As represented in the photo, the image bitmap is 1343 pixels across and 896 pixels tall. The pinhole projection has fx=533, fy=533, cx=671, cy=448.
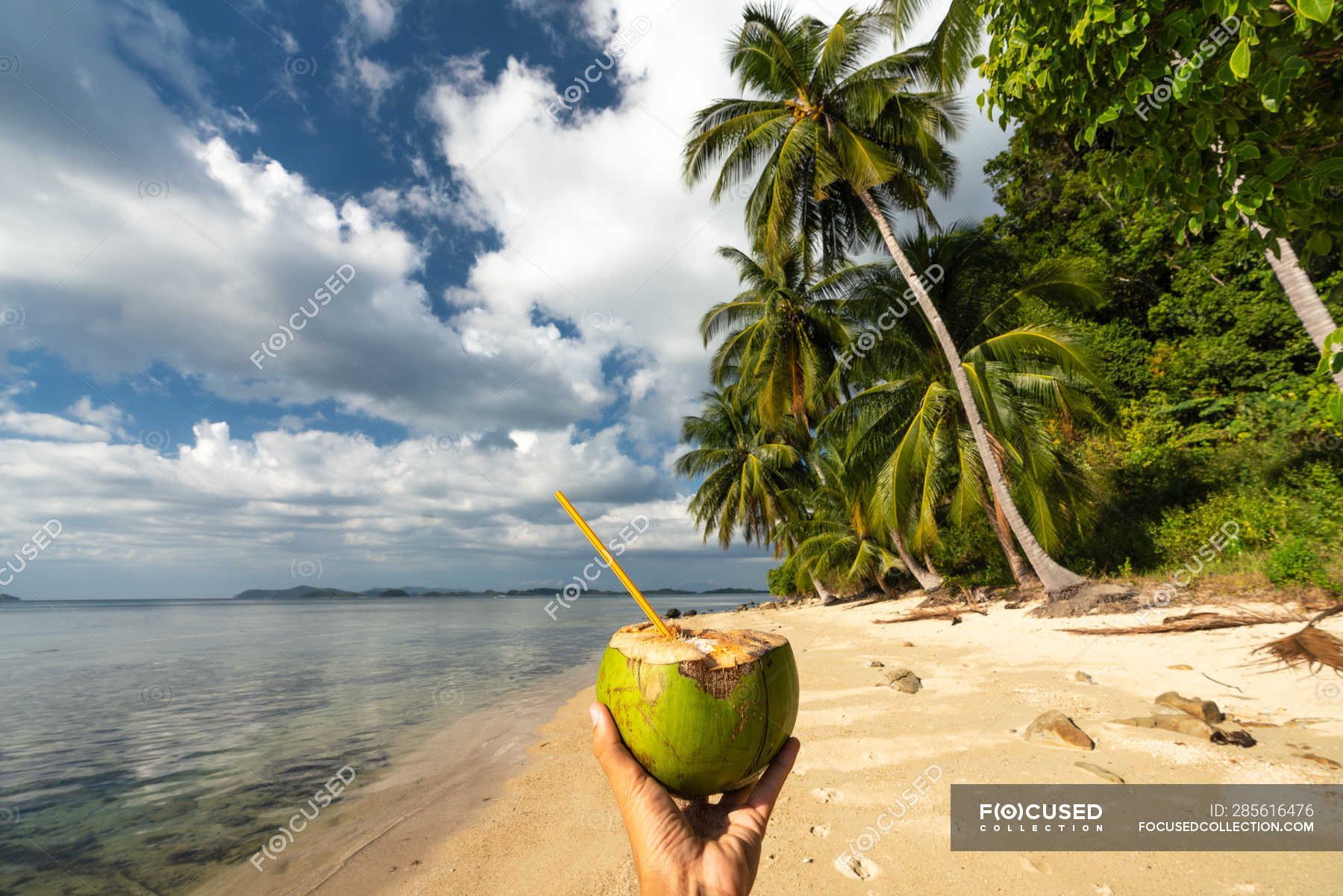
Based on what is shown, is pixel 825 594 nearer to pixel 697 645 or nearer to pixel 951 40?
pixel 951 40

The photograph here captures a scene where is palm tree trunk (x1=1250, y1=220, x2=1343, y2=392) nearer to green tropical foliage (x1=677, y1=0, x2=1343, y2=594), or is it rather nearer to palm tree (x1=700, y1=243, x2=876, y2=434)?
green tropical foliage (x1=677, y1=0, x2=1343, y2=594)

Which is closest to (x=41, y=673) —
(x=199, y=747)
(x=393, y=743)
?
(x=199, y=747)

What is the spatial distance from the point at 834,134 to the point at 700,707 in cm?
1332

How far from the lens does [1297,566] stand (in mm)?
7652

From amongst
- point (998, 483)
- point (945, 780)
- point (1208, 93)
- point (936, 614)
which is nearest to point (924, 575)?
point (936, 614)

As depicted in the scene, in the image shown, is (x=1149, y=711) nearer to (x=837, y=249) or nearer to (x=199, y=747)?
(x=199, y=747)

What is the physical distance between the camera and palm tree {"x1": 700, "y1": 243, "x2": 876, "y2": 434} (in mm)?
16438

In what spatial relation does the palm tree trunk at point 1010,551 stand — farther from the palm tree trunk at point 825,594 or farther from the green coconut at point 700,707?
the green coconut at point 700,707

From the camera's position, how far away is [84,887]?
404 cm

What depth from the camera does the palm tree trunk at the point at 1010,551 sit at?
38.3ft

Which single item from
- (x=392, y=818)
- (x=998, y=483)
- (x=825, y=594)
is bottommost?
(x=825, y=594)

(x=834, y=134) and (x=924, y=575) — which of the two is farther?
(x=924, y=575)

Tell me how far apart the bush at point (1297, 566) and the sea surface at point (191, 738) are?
448 inches

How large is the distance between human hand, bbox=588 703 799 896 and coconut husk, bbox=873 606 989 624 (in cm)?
1101
